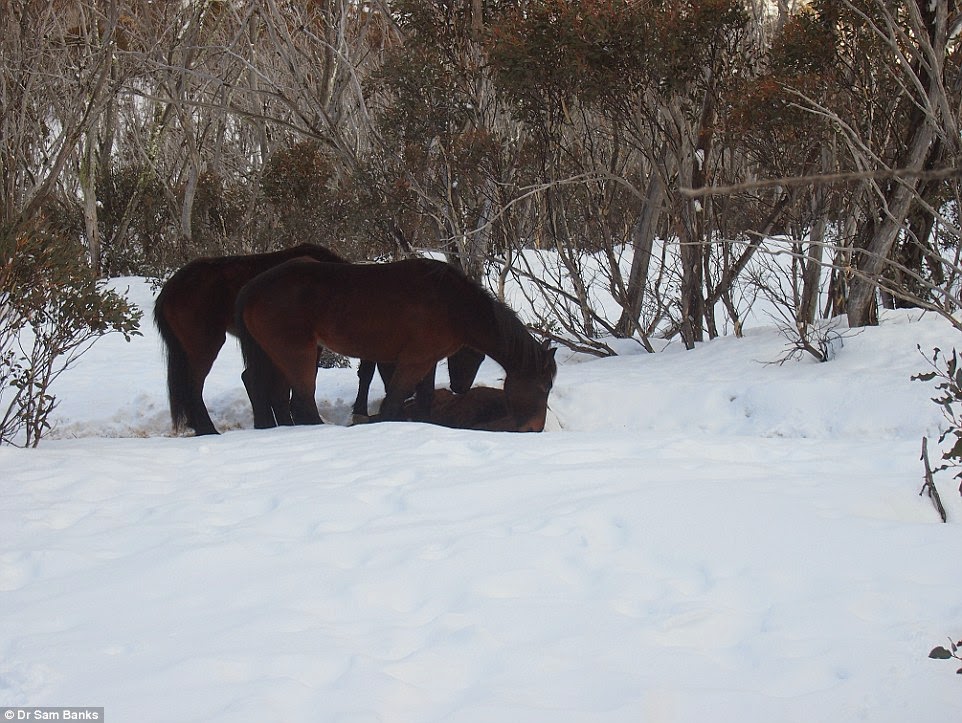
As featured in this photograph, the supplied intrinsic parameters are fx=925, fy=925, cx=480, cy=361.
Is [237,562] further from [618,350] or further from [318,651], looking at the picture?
[618,350]

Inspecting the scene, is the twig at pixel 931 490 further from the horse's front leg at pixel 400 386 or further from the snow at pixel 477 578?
the horse's front leg at pixel 400 386

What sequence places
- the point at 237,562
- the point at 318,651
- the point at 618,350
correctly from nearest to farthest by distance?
the point at 318,651, the point at 237,562, the point at 618,350

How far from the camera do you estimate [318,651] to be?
2615 millimetres

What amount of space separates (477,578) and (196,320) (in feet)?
13.8

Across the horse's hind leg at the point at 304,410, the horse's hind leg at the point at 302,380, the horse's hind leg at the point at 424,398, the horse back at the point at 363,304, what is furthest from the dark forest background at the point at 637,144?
the horse's hind leg at the point at 304,410

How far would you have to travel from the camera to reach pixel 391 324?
6.28 meters

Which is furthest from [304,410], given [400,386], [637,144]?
[637,144]

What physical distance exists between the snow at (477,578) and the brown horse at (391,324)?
0.98 meters

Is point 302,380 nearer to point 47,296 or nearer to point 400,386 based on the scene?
point 400,386

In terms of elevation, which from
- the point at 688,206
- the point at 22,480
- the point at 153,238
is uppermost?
the point at 153,238

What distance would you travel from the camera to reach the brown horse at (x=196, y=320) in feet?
21.9

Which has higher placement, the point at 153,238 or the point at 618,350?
the point at 153,238

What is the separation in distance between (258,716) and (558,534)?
59.5 inches

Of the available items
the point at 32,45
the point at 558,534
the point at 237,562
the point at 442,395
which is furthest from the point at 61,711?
the point at 32,45
